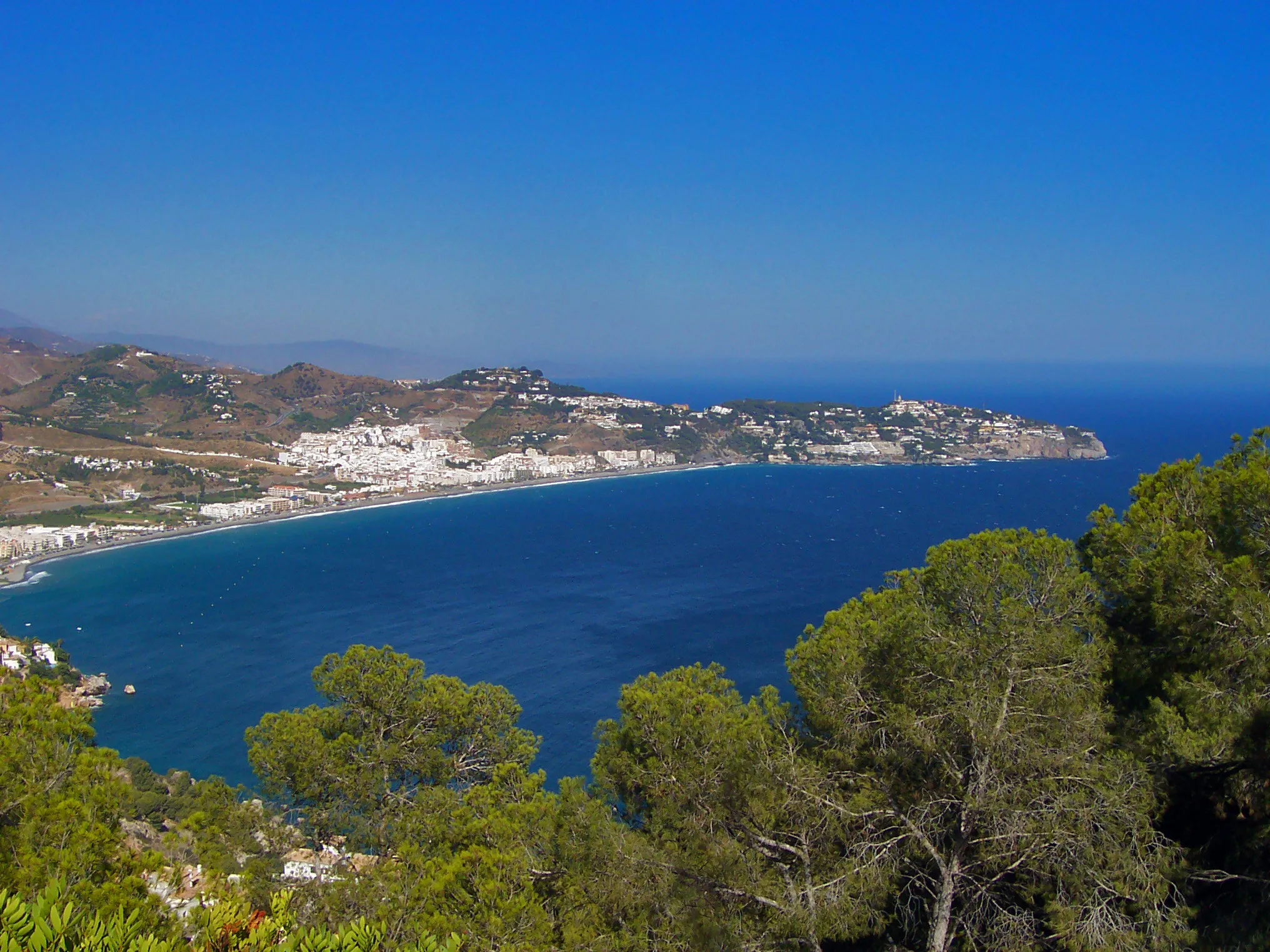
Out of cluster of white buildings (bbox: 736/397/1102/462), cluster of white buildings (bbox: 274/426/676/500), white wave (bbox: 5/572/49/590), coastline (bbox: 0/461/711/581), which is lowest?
white wave (bbox: 5/572/49/590)

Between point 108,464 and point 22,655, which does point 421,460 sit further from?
point 22,655

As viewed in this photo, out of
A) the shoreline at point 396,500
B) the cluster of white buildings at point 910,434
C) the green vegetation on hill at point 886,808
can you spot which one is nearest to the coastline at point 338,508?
the shoreline at point 396,500

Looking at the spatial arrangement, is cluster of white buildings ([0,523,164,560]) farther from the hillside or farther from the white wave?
the hillside

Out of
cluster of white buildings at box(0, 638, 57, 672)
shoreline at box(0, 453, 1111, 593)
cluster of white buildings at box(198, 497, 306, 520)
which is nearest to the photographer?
cluster of white buildings at box(0, 638, 57, 672)

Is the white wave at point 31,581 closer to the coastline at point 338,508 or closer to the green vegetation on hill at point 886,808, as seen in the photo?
the coastline at point 338,508

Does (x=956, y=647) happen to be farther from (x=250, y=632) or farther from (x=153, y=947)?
(x=250, y=632)

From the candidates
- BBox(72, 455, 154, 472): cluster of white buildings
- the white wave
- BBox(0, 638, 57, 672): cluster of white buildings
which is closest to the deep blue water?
the white wave
